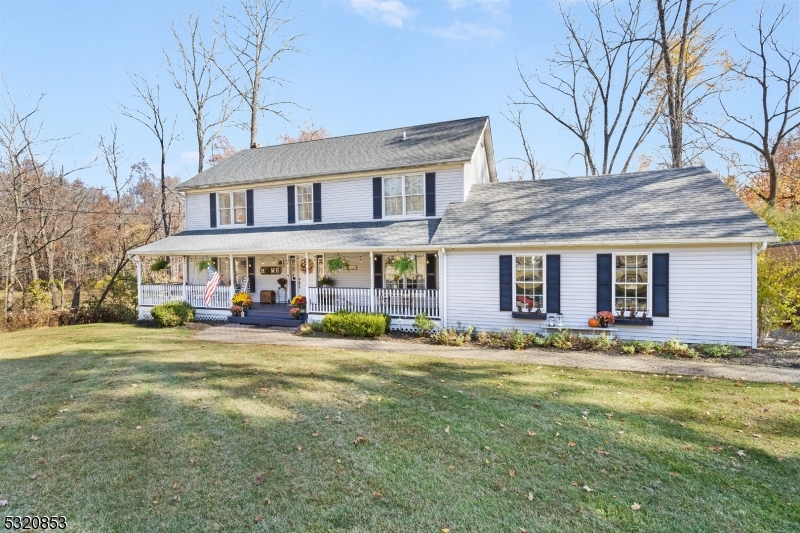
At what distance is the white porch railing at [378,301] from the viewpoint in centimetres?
1240

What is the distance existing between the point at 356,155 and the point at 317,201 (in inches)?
103

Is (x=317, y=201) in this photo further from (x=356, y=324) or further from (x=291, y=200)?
(x=356, y=324)

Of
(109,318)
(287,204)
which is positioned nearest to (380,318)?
(287,204)

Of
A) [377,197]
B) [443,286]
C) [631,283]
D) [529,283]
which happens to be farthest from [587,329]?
[377,197]

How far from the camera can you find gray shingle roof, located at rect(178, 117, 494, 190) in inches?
570

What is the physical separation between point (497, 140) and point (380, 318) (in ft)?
58.2

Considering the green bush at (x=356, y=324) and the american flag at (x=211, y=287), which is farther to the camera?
the american flag at (x=211, y=287)

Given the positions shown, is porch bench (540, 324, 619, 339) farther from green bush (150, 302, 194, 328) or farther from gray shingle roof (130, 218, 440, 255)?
green bush (150, 302, 194, 328)

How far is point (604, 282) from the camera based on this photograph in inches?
415

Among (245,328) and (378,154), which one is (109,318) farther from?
(378,154)

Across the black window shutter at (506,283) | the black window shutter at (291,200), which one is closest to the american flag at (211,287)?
the black window shutter at (291,200)

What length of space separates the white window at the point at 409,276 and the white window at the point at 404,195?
1.72 metres

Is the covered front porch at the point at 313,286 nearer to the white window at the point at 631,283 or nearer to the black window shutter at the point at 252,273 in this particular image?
the black window shutter at the point at 252,273

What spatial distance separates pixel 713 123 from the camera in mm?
18969
